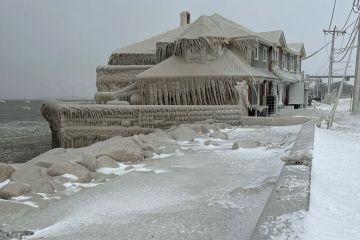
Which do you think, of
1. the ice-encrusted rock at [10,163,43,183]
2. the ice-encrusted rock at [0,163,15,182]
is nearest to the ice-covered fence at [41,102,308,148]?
the ice-encrusted rock at [10,163,43,183]

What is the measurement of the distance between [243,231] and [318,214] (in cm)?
78

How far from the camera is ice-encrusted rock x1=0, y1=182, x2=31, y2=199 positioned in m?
5.41

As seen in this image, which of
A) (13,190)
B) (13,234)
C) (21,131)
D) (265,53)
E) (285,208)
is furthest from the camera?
(21,131)

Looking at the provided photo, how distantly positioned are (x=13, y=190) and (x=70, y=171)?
116cm

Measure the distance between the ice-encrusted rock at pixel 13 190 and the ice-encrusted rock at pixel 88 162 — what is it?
4.38ft

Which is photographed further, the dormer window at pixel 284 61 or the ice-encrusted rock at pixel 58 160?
the dormer window at pixel 284 61

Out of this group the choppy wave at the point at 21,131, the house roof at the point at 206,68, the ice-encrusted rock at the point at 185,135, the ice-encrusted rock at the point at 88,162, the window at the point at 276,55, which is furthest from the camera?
the choppy wave at the point at 21,131

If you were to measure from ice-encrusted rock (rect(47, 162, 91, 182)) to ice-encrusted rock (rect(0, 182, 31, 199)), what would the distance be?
2.40 feet

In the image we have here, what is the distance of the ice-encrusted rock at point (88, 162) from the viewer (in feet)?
22.8

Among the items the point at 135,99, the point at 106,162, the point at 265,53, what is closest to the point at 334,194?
the point at 106,162

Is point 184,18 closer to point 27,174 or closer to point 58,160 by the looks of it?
point 58,160

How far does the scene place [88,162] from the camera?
700cm

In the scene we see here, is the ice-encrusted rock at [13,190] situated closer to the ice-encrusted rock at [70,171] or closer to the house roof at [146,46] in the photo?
the ice-encrusted rock at [70,171]

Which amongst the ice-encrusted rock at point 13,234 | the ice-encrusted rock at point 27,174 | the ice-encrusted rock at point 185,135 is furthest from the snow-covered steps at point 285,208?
the ice-encrusted rock at point 185,135
